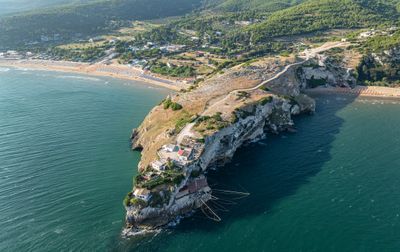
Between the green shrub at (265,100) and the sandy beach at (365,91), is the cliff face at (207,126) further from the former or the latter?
the sandy beach at (365,91)

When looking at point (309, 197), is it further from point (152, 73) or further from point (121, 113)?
point (152, 73)

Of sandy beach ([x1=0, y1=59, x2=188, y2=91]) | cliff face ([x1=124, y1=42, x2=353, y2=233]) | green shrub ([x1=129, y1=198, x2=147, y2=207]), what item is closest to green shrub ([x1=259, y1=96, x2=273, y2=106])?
cliff face ([x1=124, y1=42, x2=353, y2=233])

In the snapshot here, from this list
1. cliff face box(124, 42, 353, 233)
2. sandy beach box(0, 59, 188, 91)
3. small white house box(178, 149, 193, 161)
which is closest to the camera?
cliff face box(124, 42, 353, 233)

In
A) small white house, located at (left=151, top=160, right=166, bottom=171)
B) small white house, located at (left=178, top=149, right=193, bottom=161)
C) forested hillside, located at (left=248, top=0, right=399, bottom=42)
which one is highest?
forested hillside, located at (left=248, top=0, right=399, bottom=42)

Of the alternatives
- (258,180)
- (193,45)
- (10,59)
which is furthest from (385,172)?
(10,59)

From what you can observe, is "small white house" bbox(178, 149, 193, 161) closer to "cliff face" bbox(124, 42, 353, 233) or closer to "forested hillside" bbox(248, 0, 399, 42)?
"cliff face" bbox(124, 42, 353, 233)
